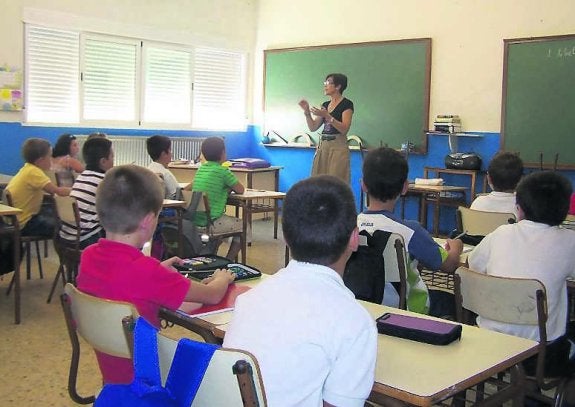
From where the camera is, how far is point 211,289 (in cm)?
206

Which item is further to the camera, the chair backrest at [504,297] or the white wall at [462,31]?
the white wall at [462,31]

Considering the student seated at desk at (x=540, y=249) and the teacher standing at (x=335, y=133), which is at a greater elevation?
the teacher standing at (x=335, y=133)

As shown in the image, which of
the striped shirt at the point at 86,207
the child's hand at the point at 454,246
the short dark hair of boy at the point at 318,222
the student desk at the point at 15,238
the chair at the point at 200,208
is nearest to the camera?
the short dark hair of boy at the point at 318,222

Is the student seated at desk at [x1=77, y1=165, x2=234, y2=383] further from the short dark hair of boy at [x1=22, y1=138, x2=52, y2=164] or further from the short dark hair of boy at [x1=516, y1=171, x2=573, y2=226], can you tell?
the short dark hair of boy at [x1=22, y1=138, x2=52, y2=164]

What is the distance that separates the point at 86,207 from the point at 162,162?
47.8 inches

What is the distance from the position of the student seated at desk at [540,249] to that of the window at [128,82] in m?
6.27

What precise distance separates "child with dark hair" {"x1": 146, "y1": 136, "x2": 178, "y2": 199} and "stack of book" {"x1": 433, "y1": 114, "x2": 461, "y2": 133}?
135 inches

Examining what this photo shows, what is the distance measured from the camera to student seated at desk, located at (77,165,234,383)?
1.93 m

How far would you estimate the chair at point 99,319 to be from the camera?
174 centimetres

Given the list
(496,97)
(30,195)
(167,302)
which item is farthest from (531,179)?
(496,97)

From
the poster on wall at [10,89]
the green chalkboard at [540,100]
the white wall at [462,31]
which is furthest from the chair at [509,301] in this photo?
the poster on wall at [10,89]

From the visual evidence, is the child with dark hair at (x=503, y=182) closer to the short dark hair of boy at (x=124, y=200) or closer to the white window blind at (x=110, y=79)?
the short dark hair of boy at (x=124, y=200)

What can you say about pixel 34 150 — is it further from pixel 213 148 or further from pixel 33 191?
pixel 213 148

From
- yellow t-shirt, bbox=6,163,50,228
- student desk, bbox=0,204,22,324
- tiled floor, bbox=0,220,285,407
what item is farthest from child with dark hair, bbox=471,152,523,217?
yellow t-shirt, bbox=6,163,50,228
